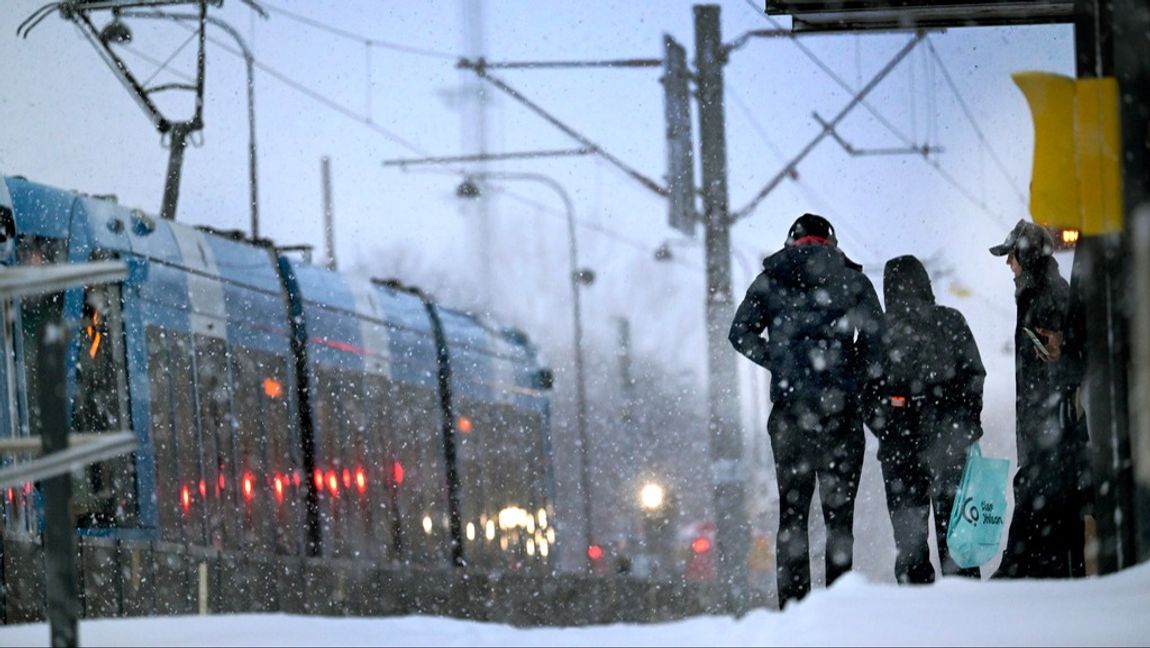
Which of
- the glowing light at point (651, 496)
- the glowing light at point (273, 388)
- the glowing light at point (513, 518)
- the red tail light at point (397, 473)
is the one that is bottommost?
the glowing light at point (513, 518)

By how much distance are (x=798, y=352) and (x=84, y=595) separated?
425 centimetres

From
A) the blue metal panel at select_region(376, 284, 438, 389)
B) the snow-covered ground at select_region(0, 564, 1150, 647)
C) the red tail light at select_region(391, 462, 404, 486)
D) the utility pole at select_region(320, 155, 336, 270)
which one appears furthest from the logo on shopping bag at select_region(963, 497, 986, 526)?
the utility pole at select_region(320, 155, 336, 270)

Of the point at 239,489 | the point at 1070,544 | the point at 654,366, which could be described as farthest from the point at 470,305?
the point at 1070,544

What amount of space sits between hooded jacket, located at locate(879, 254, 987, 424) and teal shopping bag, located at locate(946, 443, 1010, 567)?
15.1 inches

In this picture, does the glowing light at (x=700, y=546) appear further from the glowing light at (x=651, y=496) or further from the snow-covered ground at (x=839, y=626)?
the snow-covered ground at (x=839, y=626)

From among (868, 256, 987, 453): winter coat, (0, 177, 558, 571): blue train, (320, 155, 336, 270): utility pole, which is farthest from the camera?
(320, 155, 336, 270): utility pole

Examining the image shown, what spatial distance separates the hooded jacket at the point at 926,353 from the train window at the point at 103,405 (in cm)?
591

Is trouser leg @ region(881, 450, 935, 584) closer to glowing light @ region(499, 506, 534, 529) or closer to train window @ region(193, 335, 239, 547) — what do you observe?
train window @ region(193, 335, 239, 547)

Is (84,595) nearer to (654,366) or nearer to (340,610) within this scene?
(340,610)

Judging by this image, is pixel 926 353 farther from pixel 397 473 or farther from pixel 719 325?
pixel 397 473

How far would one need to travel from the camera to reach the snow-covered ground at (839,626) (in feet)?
16.5

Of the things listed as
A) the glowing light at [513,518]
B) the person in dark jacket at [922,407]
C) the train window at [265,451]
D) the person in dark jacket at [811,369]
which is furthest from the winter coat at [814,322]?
the glowing light at [513,518]

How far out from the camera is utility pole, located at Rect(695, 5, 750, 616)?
1809cm

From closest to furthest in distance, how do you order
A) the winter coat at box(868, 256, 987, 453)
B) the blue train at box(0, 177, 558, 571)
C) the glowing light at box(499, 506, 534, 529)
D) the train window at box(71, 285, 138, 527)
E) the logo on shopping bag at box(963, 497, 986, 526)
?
the logo on shopping bag at box(963, 497, 986, 526)
the winter coat at box(868, 256, 987, 453)
the train window at box(71, 285, 138, 527)
the blue train at box(0, 177, 558, 571)
the glowing light at box(499, 506, 534, 529)
